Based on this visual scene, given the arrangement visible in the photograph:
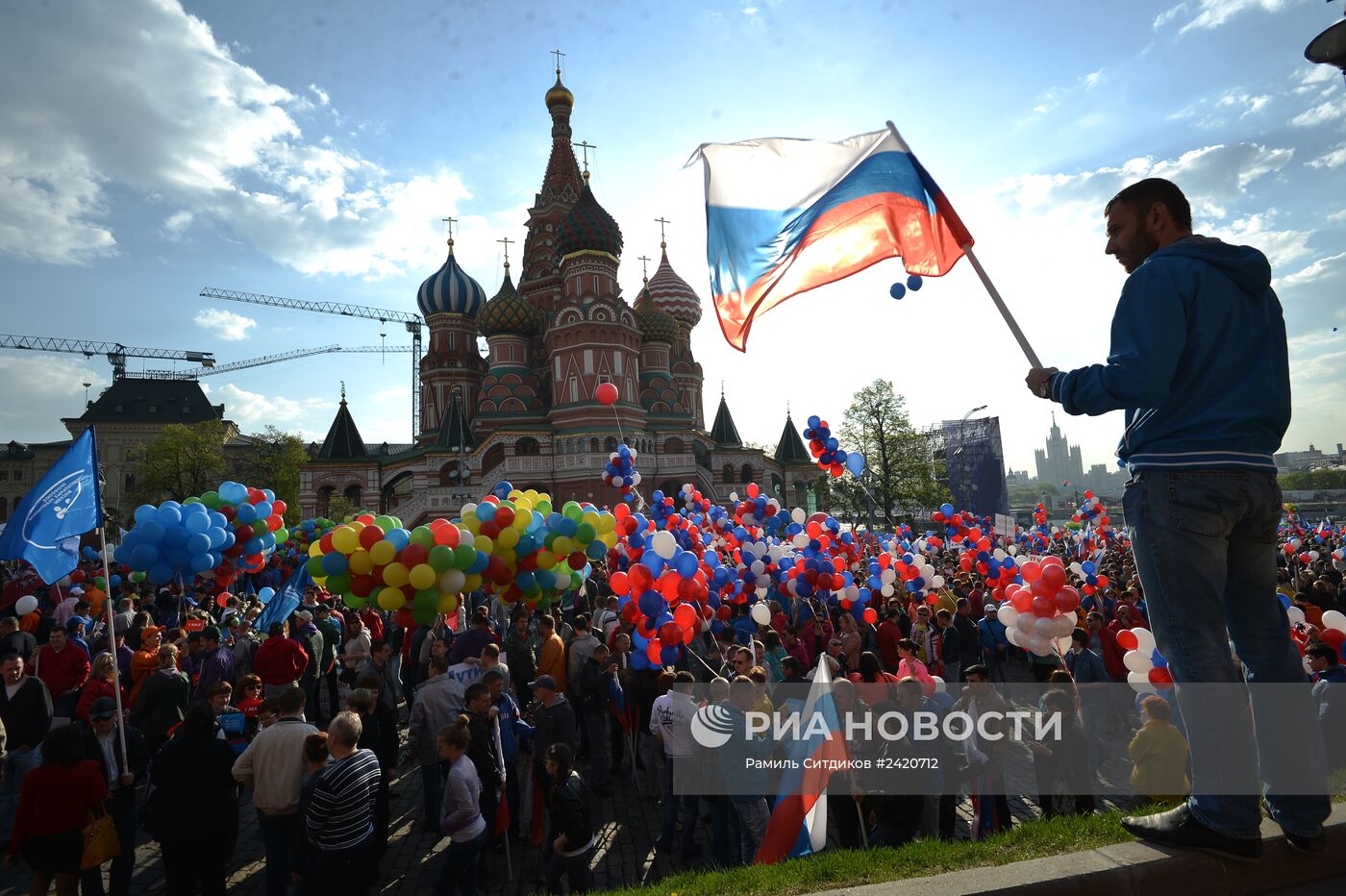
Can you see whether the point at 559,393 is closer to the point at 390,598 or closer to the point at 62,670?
the point at 390,598

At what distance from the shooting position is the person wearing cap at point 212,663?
827 cm

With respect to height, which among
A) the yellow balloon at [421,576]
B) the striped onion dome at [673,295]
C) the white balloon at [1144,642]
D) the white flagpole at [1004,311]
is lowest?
the white balloon at [1144,642]

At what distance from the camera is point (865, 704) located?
20.7ft

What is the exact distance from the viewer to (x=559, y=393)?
38.3 m

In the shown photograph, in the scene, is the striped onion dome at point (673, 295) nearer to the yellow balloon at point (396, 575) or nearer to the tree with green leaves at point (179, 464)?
the tree with green leaves at point (179, 464)

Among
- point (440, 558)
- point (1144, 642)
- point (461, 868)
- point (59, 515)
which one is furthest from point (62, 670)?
point (1144, 642)

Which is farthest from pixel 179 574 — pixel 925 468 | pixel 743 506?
pixel 925 468

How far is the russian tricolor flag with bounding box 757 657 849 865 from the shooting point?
16.8ft

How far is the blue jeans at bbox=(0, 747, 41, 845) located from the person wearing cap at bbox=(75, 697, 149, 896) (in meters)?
0.81

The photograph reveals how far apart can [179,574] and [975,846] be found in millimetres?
13463

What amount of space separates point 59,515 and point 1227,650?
10305 millimetres

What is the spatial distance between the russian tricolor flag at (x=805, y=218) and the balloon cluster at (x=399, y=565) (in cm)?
670

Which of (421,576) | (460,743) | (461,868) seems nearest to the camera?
(461,868)

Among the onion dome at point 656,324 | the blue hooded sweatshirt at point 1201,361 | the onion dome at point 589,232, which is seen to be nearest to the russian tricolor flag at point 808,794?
the blue hooded sweatshirt at point 1201,361
